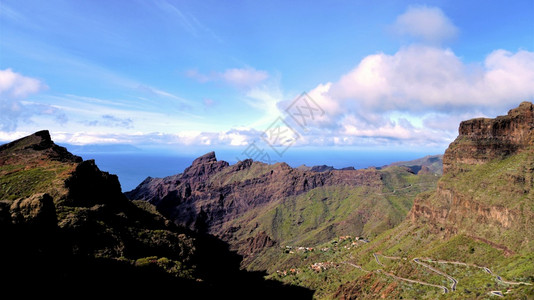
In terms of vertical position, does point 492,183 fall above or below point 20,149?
below

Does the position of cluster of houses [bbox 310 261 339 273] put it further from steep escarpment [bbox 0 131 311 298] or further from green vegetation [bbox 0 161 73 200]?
green vegetation [bbox 0 161 73 200]

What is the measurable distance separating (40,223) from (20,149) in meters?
108

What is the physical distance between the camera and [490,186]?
10412 cm

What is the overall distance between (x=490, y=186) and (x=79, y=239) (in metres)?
126

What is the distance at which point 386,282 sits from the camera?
92.3 meters

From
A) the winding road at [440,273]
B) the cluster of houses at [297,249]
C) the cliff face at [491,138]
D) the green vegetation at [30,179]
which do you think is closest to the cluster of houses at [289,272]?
the cluster of houses at [297,249]

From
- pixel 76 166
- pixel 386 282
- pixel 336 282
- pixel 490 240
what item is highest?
pixel 76 166

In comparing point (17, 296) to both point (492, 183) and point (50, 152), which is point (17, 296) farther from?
point (492, 183)

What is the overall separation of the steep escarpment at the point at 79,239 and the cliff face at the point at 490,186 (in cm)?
6524

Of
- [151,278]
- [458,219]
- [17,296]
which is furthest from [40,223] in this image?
[458,219]

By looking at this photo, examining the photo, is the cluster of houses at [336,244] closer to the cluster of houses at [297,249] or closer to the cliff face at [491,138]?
the cluster of houses at [297,249]

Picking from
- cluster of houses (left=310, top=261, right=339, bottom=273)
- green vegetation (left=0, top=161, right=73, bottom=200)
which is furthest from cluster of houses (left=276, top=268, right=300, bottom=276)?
green vegetation (left=0, top=161, right=73, bottom=200)

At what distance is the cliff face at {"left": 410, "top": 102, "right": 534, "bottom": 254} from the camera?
291 ft

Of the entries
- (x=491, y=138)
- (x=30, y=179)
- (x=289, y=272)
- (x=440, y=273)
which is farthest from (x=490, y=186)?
(x=30, y=179)
